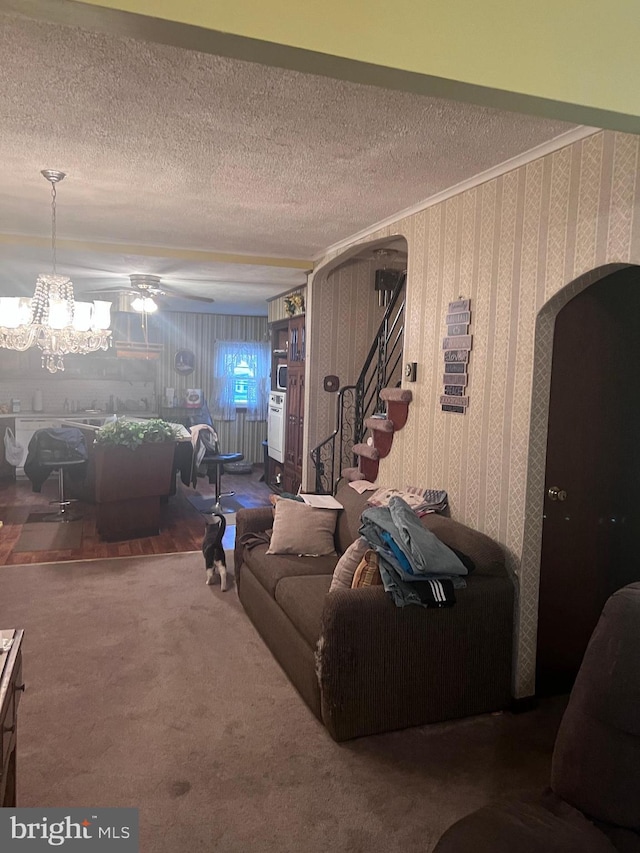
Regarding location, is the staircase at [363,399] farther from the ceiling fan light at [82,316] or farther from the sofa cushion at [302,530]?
the ceiling fan light at [82,316]

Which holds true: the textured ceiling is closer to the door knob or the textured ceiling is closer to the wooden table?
the door knob

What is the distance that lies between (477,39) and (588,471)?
2132mm

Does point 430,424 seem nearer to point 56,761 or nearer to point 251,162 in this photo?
point 251,162

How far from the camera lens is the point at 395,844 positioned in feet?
6.90

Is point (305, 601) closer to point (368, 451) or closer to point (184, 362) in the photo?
point (368, 451)

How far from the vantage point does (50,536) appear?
558 cm

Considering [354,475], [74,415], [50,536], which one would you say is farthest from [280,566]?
[74,415]

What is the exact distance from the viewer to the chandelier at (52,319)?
181 inches

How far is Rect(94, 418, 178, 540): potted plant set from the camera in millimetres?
5375

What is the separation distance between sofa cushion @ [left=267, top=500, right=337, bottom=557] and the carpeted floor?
575mm

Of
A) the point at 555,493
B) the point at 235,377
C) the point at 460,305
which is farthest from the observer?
the point at 235,377

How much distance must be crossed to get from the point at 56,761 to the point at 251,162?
288 cm

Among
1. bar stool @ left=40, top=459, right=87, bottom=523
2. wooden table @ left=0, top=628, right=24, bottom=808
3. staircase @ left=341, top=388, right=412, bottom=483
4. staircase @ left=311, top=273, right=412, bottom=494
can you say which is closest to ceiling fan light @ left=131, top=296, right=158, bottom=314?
bar stool @ left=40, top=459, right=87, bottom=523

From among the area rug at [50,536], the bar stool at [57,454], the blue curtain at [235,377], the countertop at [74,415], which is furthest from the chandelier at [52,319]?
the blue curtain at [235,377]
